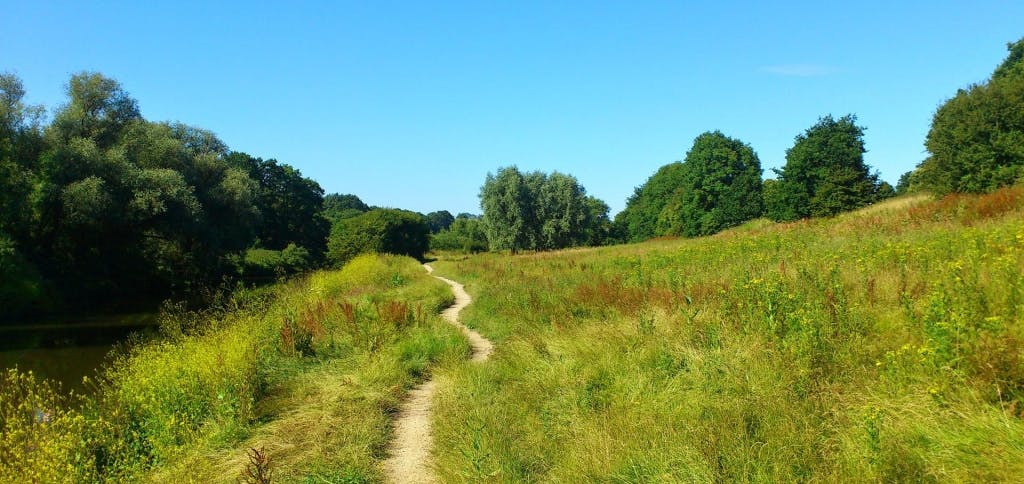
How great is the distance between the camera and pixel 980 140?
26625 millimetres

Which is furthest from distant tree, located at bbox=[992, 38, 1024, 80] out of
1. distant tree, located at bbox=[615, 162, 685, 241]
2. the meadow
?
the meadow

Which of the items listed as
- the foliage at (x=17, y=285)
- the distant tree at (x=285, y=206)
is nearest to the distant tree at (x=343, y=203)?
the distant tree at (x=285, y=206)

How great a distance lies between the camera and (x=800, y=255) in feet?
37.7

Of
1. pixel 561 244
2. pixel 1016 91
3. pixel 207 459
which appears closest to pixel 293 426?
pixel 207 459

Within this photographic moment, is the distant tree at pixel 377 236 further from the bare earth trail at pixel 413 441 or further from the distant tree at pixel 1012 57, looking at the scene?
the distant tree at pixel 1012 57

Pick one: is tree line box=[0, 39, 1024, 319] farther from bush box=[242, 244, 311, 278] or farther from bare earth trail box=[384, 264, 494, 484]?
bare earth trail box=[384, 264, 494, 484]

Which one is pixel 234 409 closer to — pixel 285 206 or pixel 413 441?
pixel 413 441

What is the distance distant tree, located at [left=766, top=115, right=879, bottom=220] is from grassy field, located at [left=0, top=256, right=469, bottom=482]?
38.0m

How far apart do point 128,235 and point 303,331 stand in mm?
24483

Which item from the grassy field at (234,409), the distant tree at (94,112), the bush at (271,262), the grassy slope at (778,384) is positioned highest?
the distant tree at (94,112)

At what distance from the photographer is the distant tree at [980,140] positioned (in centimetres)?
2539

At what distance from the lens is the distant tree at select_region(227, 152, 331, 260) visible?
67250 millimetres

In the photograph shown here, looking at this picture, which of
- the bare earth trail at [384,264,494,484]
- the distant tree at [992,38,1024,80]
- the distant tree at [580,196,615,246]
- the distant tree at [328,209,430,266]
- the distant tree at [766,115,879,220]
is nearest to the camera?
the bare earth trail at [384,264,494,484]

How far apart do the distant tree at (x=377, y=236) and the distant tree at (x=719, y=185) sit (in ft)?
97.9
